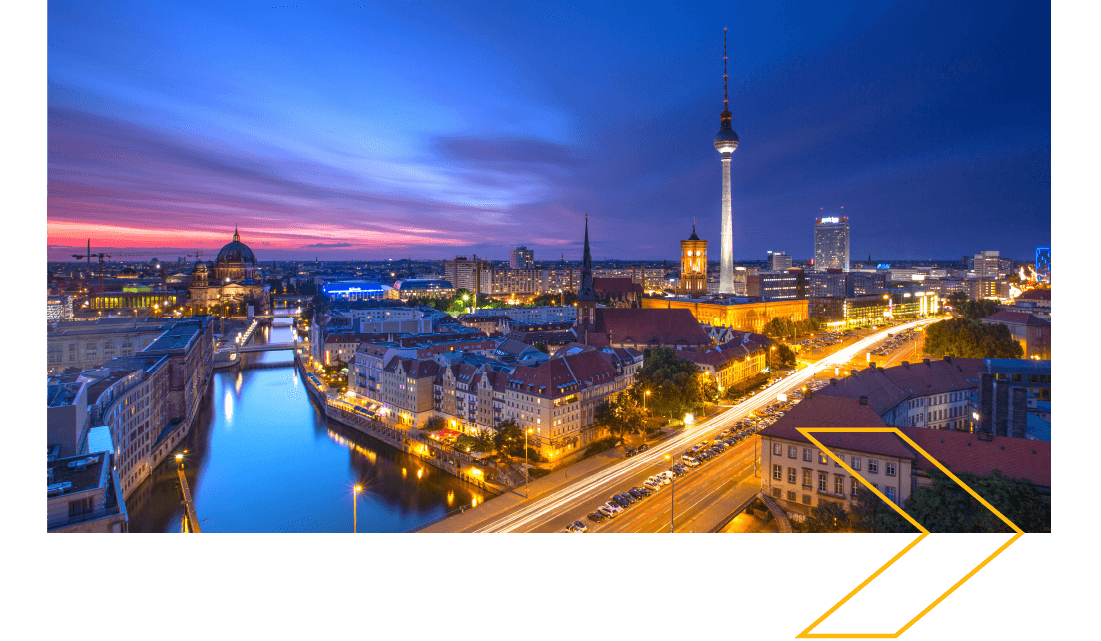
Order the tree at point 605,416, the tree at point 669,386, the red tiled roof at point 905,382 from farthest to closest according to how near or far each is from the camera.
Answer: the tree at point 669,386, the tree at point 605,416, the red tiled roof at point 905,382

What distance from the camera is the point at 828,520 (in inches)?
178

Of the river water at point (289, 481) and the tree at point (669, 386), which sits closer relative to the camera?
the river water at point (289, 481)

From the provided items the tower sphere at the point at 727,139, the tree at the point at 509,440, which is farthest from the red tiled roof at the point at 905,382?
the tower sphere at the point at 727,139

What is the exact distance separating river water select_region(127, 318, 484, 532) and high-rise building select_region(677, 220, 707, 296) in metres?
24.1

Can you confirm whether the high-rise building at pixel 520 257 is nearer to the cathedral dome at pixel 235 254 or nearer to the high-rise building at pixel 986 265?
the cathedral dome at pixel 235 254

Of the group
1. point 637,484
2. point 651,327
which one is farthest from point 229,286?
point 637,484

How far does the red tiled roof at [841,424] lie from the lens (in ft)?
18.5

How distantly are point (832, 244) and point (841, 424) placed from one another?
138ft

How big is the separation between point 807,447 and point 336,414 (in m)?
10.8

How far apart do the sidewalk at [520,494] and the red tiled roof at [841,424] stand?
9.86 feet
